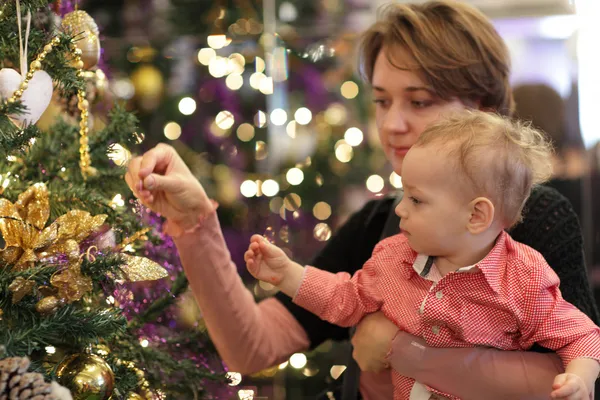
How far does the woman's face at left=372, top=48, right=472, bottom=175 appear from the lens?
4.57 ft

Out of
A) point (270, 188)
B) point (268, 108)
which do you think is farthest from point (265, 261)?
point (268, 108)

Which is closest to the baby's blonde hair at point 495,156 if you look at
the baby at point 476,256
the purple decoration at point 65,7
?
the baby at point 476,256

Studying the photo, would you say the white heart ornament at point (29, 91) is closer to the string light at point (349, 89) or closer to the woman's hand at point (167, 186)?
the woman's hand at point (167, 186)

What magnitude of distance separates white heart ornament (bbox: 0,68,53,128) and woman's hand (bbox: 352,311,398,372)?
0.65m

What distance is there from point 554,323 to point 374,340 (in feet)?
0.98

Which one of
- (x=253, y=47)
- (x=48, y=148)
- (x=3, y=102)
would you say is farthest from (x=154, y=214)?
(x=253, y=47)

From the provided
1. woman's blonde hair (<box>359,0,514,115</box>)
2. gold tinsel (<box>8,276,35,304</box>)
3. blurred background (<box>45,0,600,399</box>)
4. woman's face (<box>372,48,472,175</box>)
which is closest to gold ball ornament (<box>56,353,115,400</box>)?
gold tinsel (<box>8,276,35,304</box>)

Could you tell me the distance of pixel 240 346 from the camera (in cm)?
138

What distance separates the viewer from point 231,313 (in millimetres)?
1356

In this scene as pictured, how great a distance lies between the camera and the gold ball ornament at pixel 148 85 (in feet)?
8.64

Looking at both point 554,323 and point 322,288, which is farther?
point 322,288

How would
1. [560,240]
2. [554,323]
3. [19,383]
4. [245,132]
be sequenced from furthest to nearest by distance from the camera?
1. [245,132]
2. [560,240]
3. [554,323]
4. [19,383]

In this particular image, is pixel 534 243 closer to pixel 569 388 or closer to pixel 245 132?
pixel 569 388

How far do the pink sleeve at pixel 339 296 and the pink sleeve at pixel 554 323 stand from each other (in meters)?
0.25
